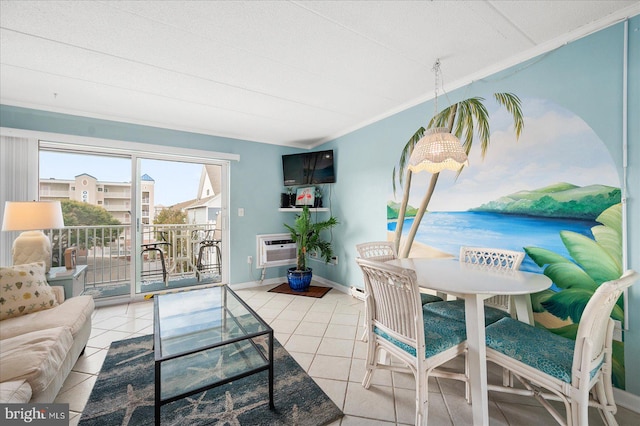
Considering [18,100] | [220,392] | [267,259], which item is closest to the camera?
[220,392]

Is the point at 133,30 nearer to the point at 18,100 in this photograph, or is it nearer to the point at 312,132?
the point at 18,100

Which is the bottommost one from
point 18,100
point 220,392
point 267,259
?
point 220,392

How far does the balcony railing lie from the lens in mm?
3688

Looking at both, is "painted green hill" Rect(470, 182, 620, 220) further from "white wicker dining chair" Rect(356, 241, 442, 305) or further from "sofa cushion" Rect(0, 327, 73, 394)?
"sofa cushion" Rect(0, 327, 73, 394)

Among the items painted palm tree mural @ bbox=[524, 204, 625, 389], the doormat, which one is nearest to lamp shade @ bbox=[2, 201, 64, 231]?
the doormat

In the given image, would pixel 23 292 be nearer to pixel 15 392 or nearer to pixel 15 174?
pixel 15 392

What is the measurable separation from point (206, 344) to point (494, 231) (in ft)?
7.71

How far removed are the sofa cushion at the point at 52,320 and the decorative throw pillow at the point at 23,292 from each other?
0.17 ft

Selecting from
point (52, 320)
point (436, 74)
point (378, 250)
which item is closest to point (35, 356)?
point (52, 320)

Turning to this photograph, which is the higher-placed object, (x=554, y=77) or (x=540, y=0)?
(x=540, y=0)

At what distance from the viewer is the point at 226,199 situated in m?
3.95

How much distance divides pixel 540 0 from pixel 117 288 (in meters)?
5.53

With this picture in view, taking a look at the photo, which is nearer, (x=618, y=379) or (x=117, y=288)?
(x=618, y=379)

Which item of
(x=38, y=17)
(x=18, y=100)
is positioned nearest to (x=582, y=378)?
(x=38, y=17)
